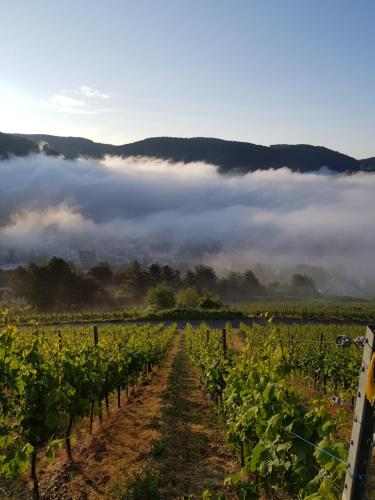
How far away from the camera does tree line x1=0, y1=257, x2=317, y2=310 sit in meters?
60.0

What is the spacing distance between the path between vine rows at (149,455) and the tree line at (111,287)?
144ft

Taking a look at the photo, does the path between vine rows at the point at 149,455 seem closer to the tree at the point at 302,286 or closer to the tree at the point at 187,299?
the tree at the point at 187,299

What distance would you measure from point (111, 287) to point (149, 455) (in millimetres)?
76383

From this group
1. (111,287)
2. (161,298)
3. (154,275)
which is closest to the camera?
(161,298)

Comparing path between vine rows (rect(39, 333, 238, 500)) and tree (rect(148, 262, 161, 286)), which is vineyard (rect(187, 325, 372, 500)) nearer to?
path between vine rows (rect(39, 333, 238, 500))

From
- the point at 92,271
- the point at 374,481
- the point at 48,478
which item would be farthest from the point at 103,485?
the point at 92,271

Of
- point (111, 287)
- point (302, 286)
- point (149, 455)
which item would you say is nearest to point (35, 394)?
point (149, 455)

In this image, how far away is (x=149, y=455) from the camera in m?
7.75

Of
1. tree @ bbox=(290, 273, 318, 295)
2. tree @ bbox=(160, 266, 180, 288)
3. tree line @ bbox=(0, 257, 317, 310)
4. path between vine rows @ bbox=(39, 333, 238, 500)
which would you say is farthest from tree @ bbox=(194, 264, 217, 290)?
path between vine rows @ bbox=(39, 333, 238, 500)

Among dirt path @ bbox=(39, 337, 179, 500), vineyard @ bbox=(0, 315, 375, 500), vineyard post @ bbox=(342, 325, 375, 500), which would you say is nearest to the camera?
vineyard post @ bbox=(342, 325, 375, 500)

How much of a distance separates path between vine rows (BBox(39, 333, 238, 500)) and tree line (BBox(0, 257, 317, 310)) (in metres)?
43.8

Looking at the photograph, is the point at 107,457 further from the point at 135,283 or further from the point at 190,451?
the point at 135,283

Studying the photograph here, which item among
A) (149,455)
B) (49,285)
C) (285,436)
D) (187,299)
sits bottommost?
(49,285)

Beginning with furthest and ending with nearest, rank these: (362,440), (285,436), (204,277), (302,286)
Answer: (302,286) → (204,277) → (285,436) → (362,440)
